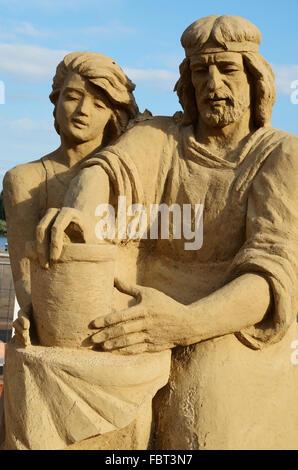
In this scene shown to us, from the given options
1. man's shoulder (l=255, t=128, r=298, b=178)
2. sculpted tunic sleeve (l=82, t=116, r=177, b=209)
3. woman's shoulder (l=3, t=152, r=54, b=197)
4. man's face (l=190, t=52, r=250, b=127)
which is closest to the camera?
man's shoulder (l=255, t=128, r=298, b=178)

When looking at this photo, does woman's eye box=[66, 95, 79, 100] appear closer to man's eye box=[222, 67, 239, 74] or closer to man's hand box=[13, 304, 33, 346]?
man's eye box=[222, 67, 239, 74]

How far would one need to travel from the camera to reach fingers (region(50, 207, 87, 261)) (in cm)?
279

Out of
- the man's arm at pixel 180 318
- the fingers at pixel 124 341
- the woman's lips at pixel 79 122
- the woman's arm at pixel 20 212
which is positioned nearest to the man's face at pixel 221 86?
the woman's lips at pixel 79 122

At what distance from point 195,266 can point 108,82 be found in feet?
3.93

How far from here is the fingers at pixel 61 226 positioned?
279cm

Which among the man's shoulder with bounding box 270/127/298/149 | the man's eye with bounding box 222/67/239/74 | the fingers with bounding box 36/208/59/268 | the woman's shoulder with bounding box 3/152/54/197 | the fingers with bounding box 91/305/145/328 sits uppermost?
the man's eye with bounding box 222/67/239/74

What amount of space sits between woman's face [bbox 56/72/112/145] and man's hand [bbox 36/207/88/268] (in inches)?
34.8

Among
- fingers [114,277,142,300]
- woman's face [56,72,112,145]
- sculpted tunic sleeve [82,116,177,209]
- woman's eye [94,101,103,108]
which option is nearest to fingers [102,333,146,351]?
fingers [114,277,142,300]

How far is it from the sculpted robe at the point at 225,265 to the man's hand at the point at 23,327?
0.62 m

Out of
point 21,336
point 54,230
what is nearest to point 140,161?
point 54,230

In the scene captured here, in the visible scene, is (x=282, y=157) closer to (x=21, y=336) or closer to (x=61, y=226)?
(x=61, y=226)
